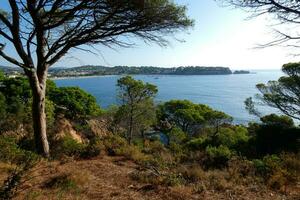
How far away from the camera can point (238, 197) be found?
4.48 metres

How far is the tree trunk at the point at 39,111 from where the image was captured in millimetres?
6613

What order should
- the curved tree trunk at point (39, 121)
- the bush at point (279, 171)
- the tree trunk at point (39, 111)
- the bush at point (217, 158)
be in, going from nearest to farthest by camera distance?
the bush at point (279, 171), the tree trunk at point (39, 111), the curved tree trunk at point (39, 121), the bush at point (217, 158)

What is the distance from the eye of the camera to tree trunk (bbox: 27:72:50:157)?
21.7ft

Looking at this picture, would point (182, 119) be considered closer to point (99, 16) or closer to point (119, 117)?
point (119, 117)

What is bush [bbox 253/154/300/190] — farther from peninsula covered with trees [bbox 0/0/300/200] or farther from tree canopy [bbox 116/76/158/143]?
tree canopy [bbox 116/76/158/143]

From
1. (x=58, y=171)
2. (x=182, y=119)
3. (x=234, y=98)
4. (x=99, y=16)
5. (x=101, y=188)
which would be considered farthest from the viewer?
(x=234, y=98)

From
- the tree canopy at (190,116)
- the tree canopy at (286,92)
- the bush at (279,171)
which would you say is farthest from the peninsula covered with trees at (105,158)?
the tree canopy at (190,116)

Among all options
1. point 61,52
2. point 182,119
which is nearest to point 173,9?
point 61,52

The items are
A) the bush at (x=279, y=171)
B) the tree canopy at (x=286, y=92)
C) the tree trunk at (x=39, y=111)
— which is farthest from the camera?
the tree canopy at (x=286, y=92)

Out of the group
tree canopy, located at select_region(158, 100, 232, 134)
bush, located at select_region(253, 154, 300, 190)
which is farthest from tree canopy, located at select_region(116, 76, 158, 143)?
bush, located at select_region(253, 154, 300, 190)

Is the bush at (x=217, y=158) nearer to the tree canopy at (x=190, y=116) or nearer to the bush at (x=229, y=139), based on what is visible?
the bush at (x=229, y=139)

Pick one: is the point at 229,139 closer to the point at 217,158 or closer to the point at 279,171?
the point at 217,158

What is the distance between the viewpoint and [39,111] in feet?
22.2

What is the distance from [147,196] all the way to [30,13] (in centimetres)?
432
